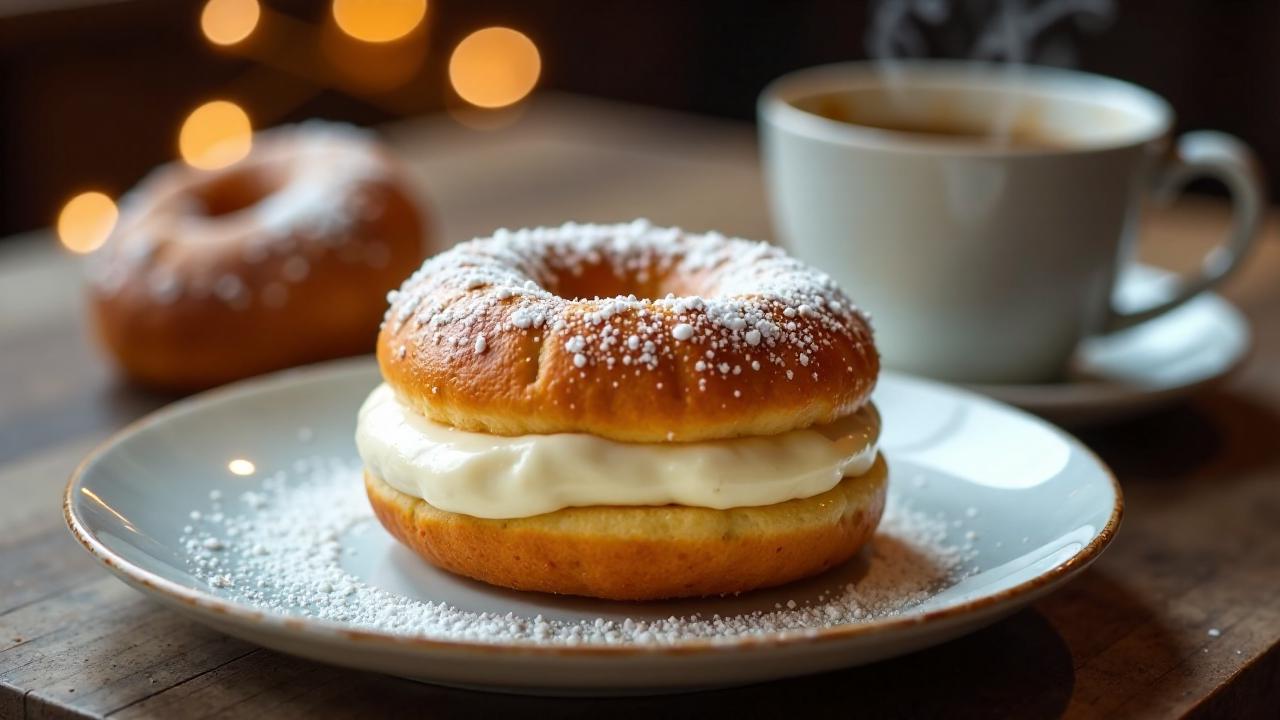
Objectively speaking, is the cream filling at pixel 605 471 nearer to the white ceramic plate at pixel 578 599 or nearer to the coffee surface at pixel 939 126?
the white ceramic plate at pixel 578 599

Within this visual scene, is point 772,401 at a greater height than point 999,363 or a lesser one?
greater

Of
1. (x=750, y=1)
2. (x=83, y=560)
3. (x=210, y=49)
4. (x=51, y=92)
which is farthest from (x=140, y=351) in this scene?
(x=750, y=1)

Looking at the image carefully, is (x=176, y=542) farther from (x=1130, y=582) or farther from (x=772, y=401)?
(x=1130, y=582)

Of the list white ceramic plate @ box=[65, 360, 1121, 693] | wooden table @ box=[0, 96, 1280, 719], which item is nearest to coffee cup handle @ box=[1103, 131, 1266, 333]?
wooden table @ box=[0, 96, 1280, 719]

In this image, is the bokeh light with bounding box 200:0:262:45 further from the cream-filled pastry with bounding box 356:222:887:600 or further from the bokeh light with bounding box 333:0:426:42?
the cream-filled pastry with bounding box 356:222:887:600

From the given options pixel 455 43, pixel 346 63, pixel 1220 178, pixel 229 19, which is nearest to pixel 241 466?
pixel 1220 178

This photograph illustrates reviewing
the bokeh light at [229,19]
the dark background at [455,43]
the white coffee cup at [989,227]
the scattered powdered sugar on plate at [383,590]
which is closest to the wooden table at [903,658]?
the scattered powdered sugar on plate at [383,590]
